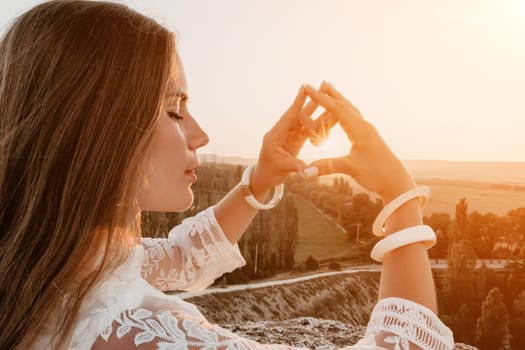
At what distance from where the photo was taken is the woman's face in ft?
3.49

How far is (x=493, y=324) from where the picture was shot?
4004 mm

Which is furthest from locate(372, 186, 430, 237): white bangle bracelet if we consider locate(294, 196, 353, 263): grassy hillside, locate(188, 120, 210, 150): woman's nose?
locate(294, 196, 353, 263): grassy hillside

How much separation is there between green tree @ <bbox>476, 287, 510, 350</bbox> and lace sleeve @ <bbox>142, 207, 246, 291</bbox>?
9.94 ft

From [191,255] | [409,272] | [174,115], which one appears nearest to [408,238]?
[409,272]

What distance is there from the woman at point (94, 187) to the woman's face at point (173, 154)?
0.05 ft

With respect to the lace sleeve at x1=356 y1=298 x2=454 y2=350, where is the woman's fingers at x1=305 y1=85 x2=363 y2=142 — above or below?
above

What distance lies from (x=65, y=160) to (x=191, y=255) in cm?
64

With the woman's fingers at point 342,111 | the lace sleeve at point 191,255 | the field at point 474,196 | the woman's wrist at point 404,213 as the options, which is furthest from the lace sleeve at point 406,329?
the field at point 474,196

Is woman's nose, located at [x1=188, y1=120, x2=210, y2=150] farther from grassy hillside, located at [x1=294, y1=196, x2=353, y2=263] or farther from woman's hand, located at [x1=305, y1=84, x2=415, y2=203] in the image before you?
grassy hillside, located at [x1=294, y1=196, x2=353, y2=263]

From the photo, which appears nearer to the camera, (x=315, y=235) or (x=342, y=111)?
(x=342, y=111)

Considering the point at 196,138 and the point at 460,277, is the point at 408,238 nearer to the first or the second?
the point at 196,138

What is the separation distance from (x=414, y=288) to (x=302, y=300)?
11.8ft

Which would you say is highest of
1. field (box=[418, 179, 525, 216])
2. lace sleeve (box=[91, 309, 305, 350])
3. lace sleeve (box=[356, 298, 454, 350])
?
lace sleeve (box=[356, 298, 454, 350])

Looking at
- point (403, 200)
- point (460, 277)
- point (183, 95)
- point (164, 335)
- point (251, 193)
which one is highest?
point (183, 95)
